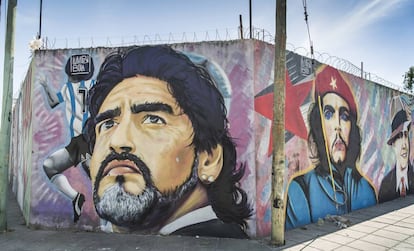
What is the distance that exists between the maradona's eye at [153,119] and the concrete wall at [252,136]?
142 cm

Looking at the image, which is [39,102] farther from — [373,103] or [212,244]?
[373,103]

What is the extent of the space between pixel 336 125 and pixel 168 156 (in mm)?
4948

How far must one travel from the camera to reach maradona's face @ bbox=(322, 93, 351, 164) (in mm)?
8328

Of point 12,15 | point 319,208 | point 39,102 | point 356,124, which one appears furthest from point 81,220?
point 356,124

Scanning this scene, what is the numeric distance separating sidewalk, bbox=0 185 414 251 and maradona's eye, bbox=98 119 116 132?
2.27 meters

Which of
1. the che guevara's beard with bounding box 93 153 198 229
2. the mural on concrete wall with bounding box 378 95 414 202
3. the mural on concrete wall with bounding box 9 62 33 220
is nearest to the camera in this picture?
the che guevara's beard with bounding box 93 153 198 229

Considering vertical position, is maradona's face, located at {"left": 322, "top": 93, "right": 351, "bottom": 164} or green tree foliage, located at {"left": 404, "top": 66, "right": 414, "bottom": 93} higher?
green tree foliage, located at {"left": 404, "top": 66, "right": 414, "bottom": 93}

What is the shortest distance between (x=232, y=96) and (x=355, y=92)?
190 inches

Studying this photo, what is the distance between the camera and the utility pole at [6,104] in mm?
6902

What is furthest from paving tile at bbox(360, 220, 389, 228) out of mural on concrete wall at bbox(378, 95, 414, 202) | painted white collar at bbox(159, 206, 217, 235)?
painted white collar at bbox(159, 206, 217, 235)

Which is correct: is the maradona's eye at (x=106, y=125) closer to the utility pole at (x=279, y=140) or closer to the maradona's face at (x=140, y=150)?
the maradona's face at (x=140, y=150)

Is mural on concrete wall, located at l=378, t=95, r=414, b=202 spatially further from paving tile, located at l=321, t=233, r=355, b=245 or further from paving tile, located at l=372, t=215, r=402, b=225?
paving tile, located at l=321, t=233, r=355, b=245

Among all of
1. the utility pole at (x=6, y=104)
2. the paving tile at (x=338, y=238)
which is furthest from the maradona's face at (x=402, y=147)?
the utility pole at (x=6, y=104)

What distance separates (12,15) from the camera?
276 inches
